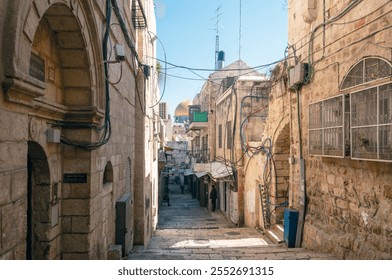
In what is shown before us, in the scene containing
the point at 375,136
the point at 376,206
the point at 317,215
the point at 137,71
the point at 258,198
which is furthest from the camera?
the point at 258,198

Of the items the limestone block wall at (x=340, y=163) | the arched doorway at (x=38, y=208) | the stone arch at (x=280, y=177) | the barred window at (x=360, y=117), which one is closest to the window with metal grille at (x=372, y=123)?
the barred window at (x=360, y=117)

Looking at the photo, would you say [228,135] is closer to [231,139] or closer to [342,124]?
[231,139]

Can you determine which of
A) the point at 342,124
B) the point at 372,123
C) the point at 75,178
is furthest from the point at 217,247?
the point at 372,123

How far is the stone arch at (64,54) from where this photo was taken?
2207 millimetres

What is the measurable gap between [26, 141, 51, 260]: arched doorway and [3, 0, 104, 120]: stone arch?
72cm

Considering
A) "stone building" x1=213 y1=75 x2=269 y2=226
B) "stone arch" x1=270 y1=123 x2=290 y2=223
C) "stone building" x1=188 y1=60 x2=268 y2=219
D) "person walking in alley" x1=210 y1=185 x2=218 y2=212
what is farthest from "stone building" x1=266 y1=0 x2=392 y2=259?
"person walking in alley" x1=210 y1=185 x2=218 y2=212

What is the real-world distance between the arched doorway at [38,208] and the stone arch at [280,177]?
726 cm

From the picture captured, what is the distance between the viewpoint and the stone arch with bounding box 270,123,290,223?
964 centimetres

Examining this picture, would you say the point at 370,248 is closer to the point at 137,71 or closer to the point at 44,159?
the point at 44,159

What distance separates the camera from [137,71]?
930 centimetres

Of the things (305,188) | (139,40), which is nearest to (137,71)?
(139,40)

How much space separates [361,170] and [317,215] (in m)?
2.01

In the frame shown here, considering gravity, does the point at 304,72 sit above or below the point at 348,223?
above

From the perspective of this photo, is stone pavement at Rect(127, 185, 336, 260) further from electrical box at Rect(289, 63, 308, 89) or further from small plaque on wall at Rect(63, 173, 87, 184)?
electrical box at Rect(289, 63, 308, 89)
